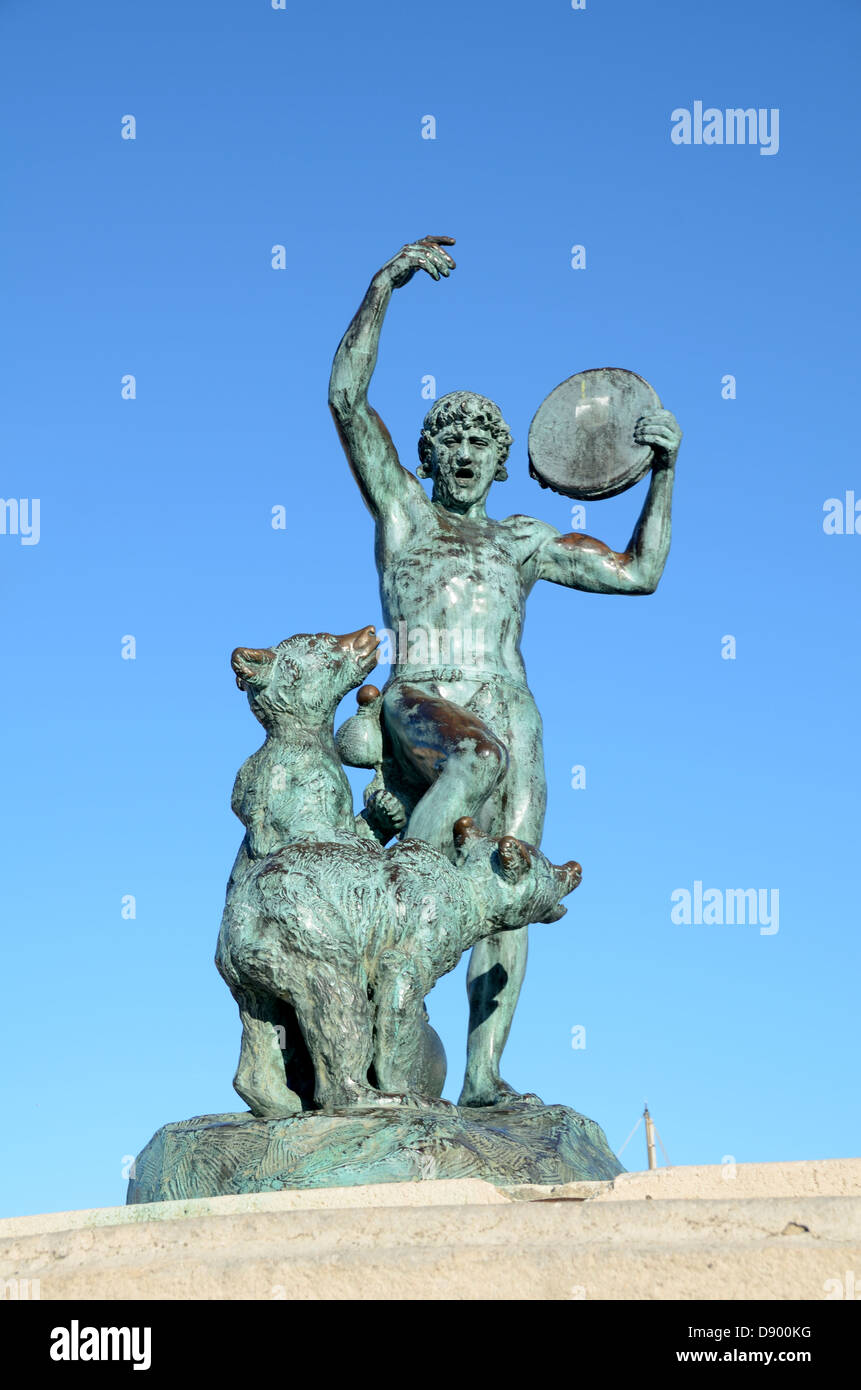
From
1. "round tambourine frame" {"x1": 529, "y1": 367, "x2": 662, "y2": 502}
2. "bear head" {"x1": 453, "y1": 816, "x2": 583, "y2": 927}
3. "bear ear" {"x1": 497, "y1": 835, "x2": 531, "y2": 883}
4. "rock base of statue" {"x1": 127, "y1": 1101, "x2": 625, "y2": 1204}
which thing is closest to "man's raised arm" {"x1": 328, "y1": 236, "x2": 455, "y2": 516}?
"round tambourine frame" {"x1": 529, "y1": 367, "x2": 662, "y2": 502}

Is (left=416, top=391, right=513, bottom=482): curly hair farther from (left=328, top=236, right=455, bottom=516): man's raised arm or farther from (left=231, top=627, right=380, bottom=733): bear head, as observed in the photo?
(left=231, top=627, right=380, bottom=733): bear head

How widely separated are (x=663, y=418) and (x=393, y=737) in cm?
189

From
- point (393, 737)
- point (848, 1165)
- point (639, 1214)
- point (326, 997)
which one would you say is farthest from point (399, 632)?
point (639, 1214)

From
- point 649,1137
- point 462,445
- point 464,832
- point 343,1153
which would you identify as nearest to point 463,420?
point 462,445

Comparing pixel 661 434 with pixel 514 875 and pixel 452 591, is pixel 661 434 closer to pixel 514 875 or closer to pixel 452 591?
pixel 452 591

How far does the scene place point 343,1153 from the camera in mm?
5453

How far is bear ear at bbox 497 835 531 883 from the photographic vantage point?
20.4ft

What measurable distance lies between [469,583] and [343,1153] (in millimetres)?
2898

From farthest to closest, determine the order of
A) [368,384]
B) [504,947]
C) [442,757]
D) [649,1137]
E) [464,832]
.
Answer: [649,1137] < [368,384] < [504,947] < [442,757] < [464,832]

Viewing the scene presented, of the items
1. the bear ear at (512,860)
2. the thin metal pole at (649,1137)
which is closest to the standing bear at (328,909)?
the bear ear at (512,860)

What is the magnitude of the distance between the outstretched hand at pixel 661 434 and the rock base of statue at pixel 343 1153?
3.12 m

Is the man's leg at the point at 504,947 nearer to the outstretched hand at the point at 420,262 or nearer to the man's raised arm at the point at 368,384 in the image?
the man's raised arm at the point at 368,384

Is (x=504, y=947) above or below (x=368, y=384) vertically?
below

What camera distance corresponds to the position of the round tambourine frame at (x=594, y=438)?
7992 mm
